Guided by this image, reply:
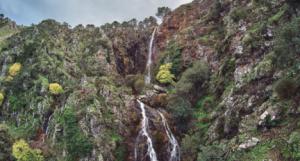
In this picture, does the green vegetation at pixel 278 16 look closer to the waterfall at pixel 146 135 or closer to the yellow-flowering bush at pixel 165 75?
the yellow-flowering bush at pixel 165 75

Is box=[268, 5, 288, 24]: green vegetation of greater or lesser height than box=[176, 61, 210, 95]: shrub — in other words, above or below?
above

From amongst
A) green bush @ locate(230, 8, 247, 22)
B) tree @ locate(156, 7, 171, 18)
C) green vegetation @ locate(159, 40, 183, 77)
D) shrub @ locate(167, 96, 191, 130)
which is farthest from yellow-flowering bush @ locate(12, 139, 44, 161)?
tree @ locate(156, 7, 171, 18)

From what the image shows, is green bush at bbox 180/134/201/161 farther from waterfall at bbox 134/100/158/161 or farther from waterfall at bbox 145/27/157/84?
waterfall at bbox 145/27/157/84

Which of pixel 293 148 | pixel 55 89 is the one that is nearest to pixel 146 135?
pixel 55 89

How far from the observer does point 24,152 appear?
46.3 meters

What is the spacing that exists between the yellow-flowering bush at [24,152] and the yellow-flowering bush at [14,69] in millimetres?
18986

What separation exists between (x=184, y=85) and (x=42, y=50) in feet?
94.2

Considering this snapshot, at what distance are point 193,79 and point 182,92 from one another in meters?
3.38

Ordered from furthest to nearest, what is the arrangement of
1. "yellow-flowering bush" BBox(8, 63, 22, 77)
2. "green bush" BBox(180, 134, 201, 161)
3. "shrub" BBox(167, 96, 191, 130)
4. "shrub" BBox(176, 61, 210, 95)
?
"yellow-flowering bush" BBox(8, 63, 22, 77)
"shrub" BBox(176, 61, 210, 95)
"shrub" BBox(167, 96, 191, 130)
"green bush" BBox(180, 134, 201, 161)

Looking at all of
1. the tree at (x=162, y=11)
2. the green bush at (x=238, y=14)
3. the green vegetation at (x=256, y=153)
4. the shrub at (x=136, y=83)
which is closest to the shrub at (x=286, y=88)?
the green vegetation at (x=256, y=153)

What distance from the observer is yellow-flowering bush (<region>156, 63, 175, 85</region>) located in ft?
211

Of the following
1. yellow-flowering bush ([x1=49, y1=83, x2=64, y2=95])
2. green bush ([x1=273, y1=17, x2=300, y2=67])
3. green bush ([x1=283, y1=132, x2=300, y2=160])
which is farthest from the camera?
yellow-flowering bush ([x1=49, y1=83, x2=64, y2=95])

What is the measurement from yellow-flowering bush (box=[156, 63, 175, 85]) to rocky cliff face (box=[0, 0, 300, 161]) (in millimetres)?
975

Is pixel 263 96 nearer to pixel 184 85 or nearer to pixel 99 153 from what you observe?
pixel 184 85
